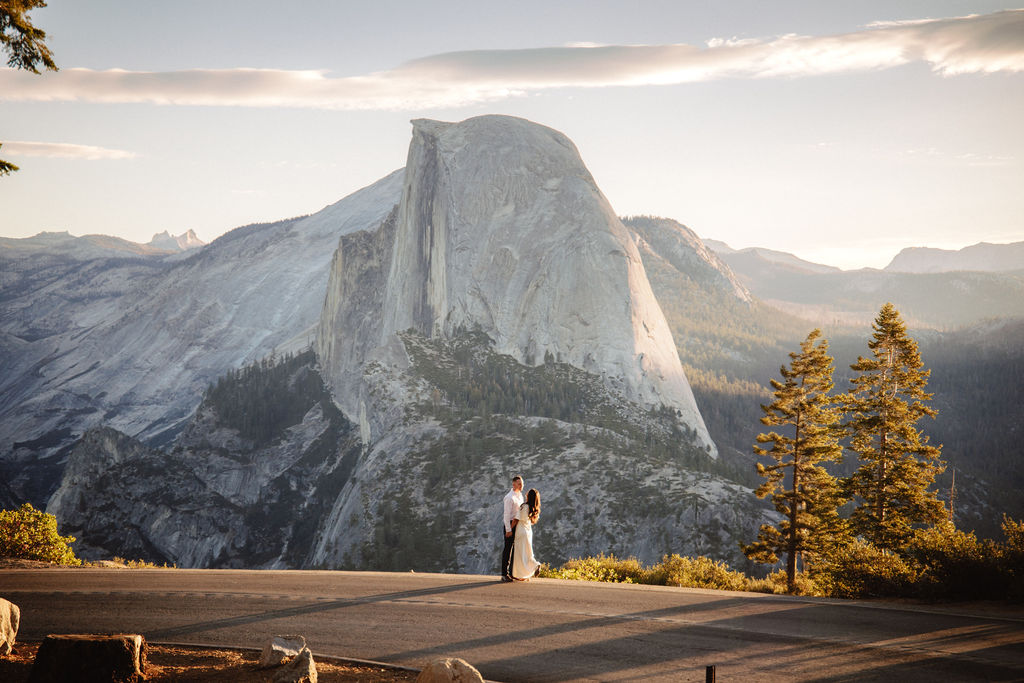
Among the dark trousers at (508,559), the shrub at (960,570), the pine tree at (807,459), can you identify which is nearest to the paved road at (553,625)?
the dark trousers at (508,559)

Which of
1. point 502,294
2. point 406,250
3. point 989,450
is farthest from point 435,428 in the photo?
point 989,450

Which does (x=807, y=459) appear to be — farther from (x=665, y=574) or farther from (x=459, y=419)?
(x=459, y=419)

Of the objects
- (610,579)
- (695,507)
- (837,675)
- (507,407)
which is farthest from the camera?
(507,407)

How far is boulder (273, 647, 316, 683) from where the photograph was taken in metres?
9.13

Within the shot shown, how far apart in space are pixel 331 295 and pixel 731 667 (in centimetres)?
13430

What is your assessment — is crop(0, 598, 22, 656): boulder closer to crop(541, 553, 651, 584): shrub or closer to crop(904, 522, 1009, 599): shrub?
crop(541, 553, 651, 584): shrub

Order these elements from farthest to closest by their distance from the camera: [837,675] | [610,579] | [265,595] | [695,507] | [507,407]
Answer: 1. [507,407]
2. [695,507]
3. [610,579]
4. [265,595]
5. [837,675]

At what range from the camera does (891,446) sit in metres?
30.0

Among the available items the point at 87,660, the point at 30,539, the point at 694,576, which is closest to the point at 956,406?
the point at 694,576

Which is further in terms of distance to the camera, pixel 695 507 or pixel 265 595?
pixel 695 507

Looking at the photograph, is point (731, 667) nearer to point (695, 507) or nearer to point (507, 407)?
point (695, 507)

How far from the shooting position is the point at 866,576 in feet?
50.8

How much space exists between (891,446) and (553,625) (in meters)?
22.4

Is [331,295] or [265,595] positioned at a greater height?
[331,295]
